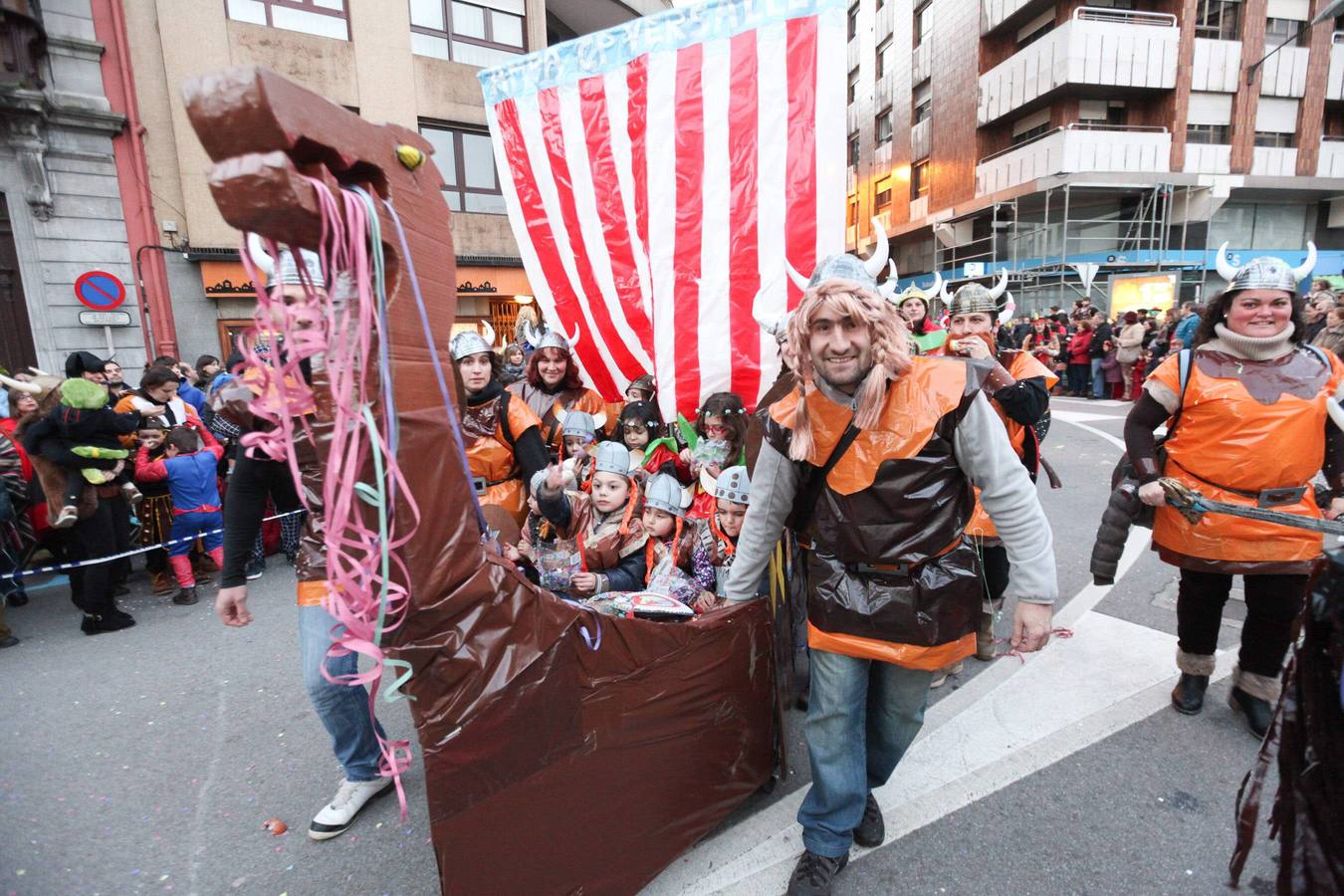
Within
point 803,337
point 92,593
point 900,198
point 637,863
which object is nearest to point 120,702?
point 92,593

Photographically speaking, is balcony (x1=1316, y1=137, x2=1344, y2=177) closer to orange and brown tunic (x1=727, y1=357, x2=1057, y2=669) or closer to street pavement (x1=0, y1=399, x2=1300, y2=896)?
street pavement (x1=0, y1=399, x2=1300, y2=896)

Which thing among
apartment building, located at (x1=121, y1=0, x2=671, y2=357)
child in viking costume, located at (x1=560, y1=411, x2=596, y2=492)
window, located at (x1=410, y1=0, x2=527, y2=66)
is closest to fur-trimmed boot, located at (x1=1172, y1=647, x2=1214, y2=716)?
child in viking costume, located at (x1=560, y1=411, x2=596, y2=492)

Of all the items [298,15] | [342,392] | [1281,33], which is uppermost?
[1281,33]

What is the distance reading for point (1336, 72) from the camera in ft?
69.7

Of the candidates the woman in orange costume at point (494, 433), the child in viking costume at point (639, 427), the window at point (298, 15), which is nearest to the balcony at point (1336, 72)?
the window at point (298, 15)

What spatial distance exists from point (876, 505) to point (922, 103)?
31092mm

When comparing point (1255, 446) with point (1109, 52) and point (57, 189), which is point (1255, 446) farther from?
point (1109, 52)

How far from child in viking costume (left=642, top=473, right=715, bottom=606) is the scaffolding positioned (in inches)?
748

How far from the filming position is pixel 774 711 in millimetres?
2441

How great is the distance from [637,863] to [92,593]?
4.49m

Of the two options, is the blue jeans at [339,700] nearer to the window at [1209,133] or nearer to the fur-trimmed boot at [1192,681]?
the fur-trimmed boot at [1192,681]

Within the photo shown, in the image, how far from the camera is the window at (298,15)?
12.0m

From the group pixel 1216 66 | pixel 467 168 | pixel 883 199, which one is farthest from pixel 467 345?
pixel 883 199

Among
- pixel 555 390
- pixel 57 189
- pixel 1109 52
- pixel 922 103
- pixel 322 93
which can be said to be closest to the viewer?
pixel 555 390
